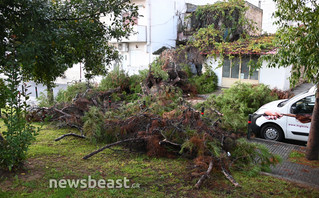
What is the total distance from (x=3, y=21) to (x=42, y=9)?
874 mm

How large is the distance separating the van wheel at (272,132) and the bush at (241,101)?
84 centimetres

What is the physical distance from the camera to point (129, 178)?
586 centimetres

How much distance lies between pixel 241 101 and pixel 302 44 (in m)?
6.33

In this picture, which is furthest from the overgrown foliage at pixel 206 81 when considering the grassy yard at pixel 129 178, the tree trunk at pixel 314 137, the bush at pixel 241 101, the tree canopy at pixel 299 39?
the grassy yard at pixel 129 178

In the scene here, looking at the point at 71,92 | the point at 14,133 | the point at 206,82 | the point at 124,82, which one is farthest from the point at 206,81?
the point at 14,133

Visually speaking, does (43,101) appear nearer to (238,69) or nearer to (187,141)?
(187,141)

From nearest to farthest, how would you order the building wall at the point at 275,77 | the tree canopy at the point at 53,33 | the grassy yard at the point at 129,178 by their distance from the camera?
the tree canopy at the point at 53,33
the grassy yard at the point at 129,178
the building wall at the point at 275,77

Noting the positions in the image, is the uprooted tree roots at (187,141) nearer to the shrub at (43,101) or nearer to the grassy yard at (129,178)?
the grassy yard at (129,178)

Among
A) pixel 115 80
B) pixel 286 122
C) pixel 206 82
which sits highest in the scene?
pixel 115 80

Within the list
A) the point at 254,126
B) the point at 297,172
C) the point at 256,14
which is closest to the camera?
the point at 297,172

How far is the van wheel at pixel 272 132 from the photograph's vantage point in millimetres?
9688

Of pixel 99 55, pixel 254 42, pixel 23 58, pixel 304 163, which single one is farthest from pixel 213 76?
→ pixel 23 58

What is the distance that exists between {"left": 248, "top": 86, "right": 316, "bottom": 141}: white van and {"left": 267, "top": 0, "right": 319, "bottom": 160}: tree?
1.78 m

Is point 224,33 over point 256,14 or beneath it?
beneath
